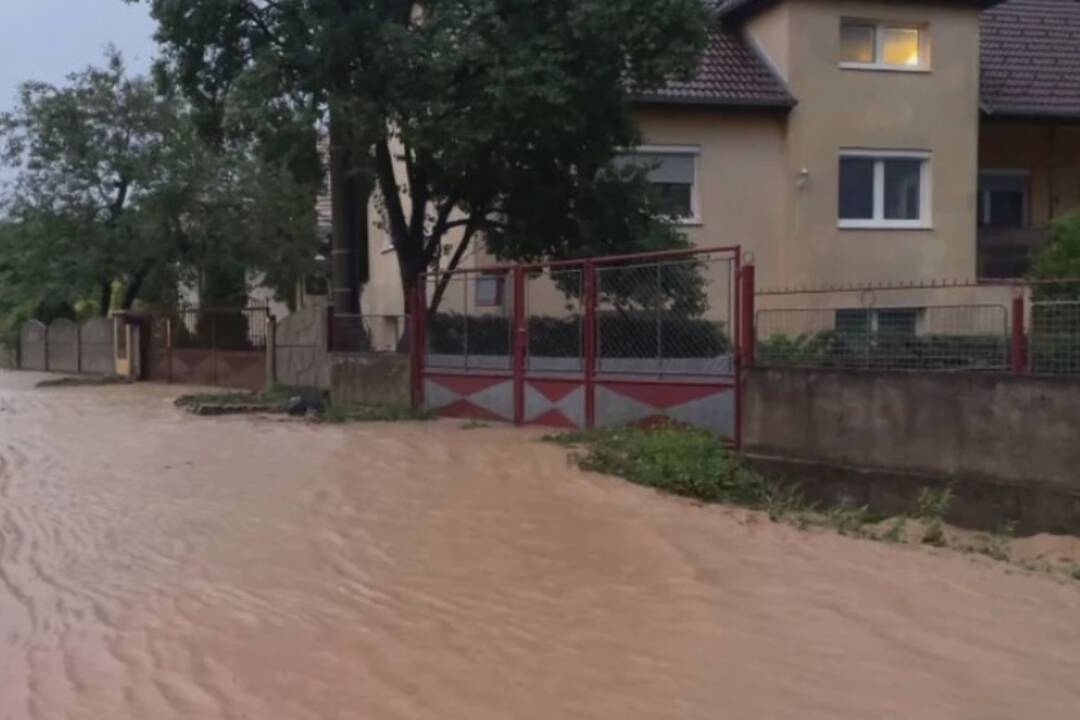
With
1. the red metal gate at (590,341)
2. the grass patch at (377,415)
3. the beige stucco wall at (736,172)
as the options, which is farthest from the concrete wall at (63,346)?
the red metal gate at (590,341)

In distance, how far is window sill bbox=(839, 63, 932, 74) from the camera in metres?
23.2

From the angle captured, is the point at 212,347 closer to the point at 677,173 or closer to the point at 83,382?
the point at 83,382

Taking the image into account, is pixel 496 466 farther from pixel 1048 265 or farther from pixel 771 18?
pixel 771 18

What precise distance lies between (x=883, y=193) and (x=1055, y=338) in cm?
1282

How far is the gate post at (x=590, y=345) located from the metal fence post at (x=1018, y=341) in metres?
4.81

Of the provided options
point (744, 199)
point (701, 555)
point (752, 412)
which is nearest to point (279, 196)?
point (744, 199)

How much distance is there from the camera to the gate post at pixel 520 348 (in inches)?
637

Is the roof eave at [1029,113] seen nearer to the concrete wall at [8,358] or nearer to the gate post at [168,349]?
the gate post at [168,349]

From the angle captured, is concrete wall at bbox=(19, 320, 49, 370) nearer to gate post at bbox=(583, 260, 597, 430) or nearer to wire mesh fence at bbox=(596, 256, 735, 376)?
gate post at bbox=(583, 260, 597, 430)

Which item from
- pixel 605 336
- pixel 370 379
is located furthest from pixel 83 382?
pixel 605 336

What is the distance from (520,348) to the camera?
1620 cm

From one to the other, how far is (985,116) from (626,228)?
8277mm

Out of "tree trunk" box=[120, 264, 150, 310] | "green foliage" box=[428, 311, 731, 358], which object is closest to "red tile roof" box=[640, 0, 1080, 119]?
"green foliage" box=[428, 311, 731, 358]

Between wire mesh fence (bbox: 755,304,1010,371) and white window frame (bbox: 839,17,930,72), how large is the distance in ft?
36.3
